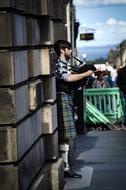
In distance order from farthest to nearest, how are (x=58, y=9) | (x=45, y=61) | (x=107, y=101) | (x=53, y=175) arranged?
1. (x=107, y=101)
2. (x=58, y=9)
3. (x=53, y=175)
4. (x=45, y=61)

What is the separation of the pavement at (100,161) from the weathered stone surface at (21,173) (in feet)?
5.37

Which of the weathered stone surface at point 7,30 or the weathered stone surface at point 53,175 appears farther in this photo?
the weathered stone surface at point 53,175

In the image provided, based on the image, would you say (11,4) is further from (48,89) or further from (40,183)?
(48,89)

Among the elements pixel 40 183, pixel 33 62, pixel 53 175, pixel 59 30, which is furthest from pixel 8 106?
pixel 59 30

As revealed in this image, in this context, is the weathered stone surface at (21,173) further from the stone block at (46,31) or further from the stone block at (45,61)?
the stone block at (46,31)

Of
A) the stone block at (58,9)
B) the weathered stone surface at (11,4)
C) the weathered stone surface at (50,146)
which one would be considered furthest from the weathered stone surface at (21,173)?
the stone block at (58,9)

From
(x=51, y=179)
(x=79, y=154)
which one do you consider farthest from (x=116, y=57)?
(x=51, y=179)

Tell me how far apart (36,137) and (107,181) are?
2.15m

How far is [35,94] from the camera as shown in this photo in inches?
314

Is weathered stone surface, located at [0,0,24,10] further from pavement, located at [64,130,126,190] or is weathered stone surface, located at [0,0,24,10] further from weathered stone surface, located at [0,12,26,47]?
pavement, located at [64,130,126,190]

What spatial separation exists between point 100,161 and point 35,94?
4.16 meters

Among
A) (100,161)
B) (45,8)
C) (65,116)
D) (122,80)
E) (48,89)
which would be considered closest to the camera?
(45,8)

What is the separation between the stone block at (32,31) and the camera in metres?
7.91

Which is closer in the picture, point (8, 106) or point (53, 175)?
point (8, 106)
